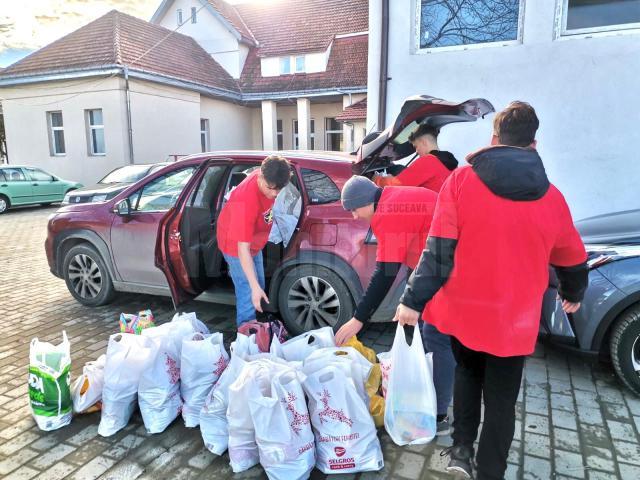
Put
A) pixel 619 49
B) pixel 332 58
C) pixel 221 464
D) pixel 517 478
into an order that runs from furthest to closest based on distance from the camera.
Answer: pixel 332 58
pixel 619 49
pixel 221 464
pixel 517 478

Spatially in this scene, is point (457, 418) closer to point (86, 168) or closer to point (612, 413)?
point (612, 413)

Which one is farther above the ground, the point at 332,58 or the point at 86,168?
the point at 332,58

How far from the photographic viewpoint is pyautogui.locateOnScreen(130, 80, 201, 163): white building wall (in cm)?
1478

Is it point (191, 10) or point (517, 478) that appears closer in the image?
point (517, 478)

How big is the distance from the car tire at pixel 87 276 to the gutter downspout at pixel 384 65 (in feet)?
14.6

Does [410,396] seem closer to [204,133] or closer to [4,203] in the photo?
[4,203]

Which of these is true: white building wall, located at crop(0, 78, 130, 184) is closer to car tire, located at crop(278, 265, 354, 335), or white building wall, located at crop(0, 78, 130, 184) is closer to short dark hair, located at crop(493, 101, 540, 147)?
car tire, located at crop(278, 265, 354, 335)

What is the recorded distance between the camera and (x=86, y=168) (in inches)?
→ 611

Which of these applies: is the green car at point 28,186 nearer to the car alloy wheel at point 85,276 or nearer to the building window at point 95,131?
the building window at point 95,131

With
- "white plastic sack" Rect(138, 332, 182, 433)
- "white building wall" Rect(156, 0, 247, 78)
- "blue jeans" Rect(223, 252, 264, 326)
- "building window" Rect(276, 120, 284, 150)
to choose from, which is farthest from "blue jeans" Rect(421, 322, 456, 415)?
"white building wall" Rect(156, 0, 247, 78)

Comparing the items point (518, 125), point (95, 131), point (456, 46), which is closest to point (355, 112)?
point (95, 131)

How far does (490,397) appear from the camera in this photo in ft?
6.80

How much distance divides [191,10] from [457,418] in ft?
72.8

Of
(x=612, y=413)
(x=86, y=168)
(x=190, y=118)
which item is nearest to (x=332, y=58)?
(x=190, y=118)
